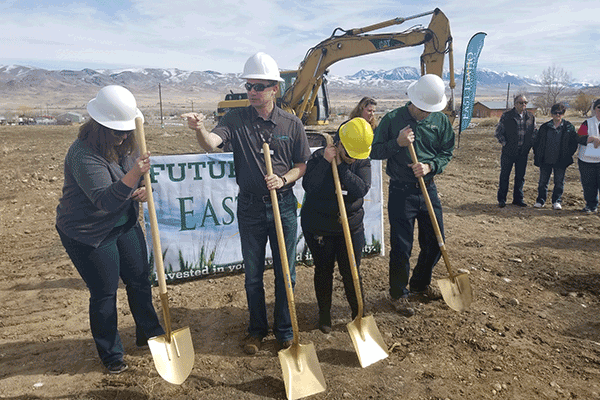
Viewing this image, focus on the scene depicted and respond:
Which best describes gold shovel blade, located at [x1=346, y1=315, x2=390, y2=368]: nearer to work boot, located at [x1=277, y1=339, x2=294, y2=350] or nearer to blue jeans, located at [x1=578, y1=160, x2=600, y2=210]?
work boot, located at [x1=277, y1=339, x2=294, y2=350]

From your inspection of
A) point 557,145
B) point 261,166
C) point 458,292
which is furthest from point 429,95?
point 557,145

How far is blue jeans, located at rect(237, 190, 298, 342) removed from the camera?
10.5 feet

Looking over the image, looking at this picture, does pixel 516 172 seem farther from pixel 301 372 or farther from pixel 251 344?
pixel 301 372

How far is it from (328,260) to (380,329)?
0.81 metres

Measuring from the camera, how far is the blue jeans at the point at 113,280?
288 cm

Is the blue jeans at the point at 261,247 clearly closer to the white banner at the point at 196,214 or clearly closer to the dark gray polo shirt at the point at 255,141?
the dark gray polo shirt at the point at 255,141

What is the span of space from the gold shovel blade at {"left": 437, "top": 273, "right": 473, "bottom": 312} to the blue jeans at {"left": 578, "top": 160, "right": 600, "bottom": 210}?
4.91 metres

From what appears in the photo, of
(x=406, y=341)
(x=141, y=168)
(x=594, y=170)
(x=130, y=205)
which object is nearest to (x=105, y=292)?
(x=130, y=205)

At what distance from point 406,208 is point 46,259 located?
4.53m

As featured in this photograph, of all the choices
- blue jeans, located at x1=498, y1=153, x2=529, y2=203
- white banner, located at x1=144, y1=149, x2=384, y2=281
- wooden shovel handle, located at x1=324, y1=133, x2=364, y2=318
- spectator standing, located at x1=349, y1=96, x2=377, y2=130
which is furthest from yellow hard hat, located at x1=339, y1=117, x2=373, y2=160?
blue jeans, located at x1=498, y1=153, x2=529, y2=203

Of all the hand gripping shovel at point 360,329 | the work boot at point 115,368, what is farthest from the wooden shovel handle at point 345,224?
the work boot at point 115,368

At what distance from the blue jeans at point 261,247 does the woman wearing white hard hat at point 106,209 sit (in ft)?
2.55

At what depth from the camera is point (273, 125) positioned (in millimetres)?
3176

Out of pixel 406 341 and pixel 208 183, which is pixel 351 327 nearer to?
pixel 406 341
